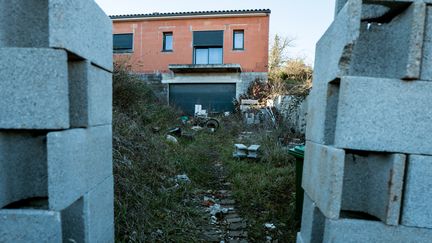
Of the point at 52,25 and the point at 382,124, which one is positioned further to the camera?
the point at 382,124

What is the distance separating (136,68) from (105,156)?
550 inches

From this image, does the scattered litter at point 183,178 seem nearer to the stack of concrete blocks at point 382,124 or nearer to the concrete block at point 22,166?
the concrete block at point 22,166

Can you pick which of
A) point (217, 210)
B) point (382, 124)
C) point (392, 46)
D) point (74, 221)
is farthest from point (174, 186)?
point (392, 46)

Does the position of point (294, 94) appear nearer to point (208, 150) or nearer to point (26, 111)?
point (208, 150)

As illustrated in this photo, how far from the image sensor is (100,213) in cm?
193

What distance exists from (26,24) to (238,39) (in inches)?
560

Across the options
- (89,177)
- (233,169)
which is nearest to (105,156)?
(89,177)

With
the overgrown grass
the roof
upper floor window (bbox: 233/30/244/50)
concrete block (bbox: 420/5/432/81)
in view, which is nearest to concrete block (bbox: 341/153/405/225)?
concrete block (bbox: 420/5/432/81)

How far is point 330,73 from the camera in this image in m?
1.79

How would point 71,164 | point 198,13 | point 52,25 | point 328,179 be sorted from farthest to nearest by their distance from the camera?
point 198,13 → point 328,179 → point 71,164 → point 52,25

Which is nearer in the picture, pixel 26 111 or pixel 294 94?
pixel 26 111

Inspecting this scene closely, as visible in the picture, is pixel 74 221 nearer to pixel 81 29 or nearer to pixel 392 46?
pixel 81 29

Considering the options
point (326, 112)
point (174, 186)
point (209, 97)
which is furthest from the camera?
point (209, 97)

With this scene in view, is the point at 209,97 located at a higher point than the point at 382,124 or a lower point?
higher
